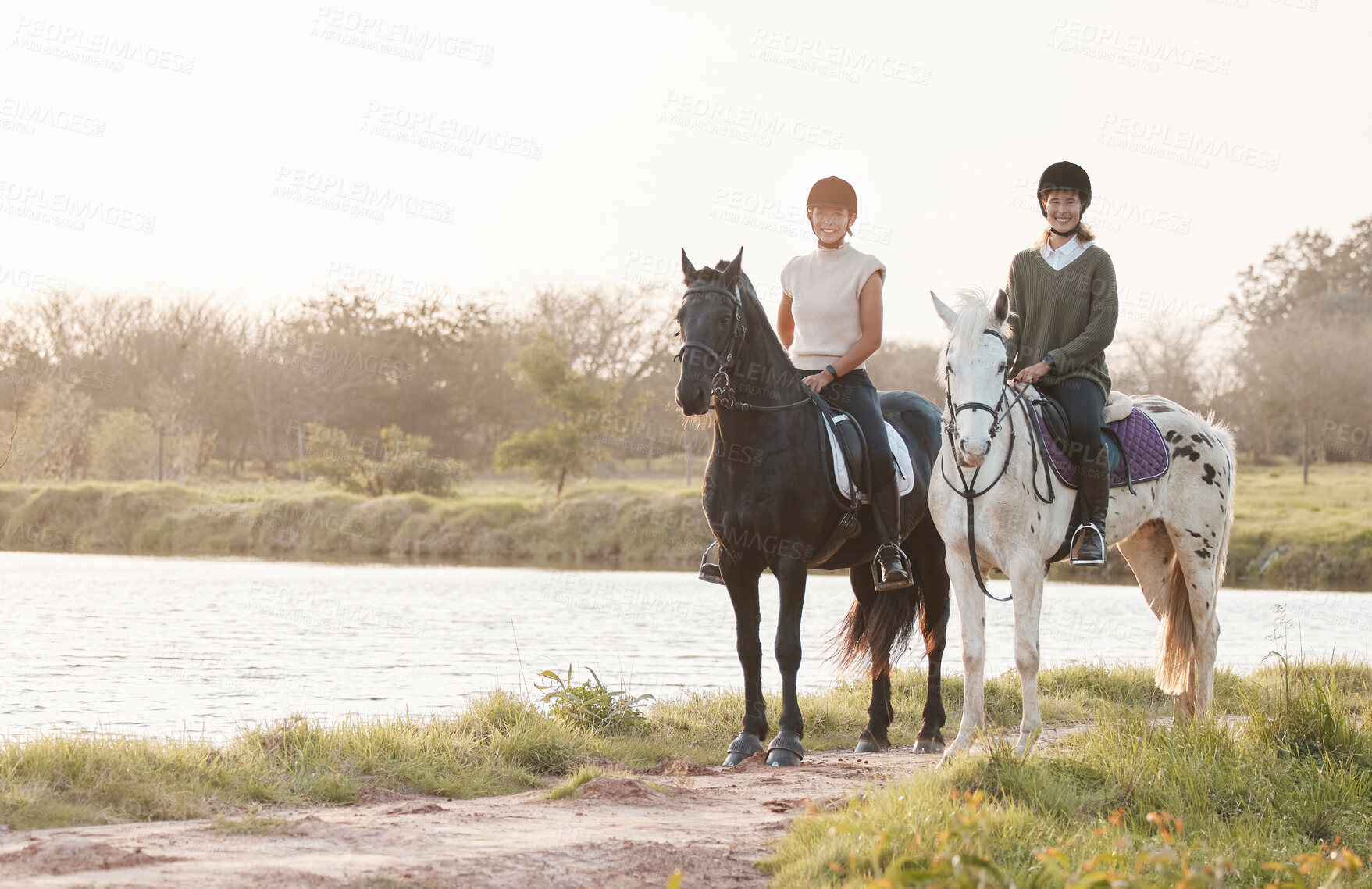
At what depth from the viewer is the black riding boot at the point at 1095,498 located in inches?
253

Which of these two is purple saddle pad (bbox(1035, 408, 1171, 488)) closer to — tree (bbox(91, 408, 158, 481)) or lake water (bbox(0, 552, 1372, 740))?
lake water (bbox(0, 552, 1372, 740))

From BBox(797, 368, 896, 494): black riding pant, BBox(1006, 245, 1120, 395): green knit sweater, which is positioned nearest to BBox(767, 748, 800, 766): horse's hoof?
BBox(797, 368, 896, 494): black riding pant

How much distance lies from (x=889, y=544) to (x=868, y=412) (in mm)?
799

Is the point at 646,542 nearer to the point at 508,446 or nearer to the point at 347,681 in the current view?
the point at 508,446

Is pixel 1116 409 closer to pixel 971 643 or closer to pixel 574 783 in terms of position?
pixel 971 643

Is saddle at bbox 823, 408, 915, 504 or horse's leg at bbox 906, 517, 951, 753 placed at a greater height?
saddle at bbox 823, 408, 915, 504

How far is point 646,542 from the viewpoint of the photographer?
30.5 m

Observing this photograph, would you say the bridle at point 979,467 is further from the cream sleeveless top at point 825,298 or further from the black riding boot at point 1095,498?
the cream sleeveless top at point 825,298

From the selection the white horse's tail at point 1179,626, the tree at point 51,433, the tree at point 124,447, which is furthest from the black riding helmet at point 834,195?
the tree at point 124,447

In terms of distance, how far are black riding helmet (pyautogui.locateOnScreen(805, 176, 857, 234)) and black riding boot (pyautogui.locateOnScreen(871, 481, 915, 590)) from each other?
171 centimetres

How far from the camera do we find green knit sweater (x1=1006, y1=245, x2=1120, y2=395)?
6.60m

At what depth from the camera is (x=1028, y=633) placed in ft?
19.9

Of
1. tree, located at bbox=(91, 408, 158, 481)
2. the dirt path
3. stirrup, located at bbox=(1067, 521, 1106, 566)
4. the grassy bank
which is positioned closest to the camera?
the dirt path

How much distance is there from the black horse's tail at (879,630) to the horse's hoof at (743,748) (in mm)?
1154
